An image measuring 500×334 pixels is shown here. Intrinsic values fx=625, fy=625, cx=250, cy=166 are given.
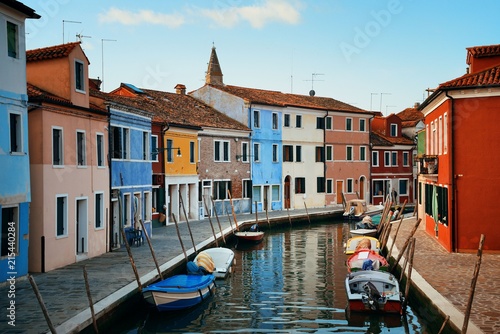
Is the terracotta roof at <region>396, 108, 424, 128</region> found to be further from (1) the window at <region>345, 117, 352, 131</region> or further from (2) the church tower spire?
(2) the church tower spire

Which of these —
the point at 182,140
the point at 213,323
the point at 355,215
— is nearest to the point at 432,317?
the point at 213,323

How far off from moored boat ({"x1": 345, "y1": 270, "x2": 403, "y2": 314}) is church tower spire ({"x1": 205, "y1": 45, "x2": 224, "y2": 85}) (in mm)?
38611

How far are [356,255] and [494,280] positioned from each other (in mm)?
6559

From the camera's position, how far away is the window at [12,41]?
53.8 feet

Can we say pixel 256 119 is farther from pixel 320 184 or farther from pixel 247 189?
pixel 320 184

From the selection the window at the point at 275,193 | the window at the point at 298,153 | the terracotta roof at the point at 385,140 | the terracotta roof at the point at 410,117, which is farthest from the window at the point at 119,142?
the terracotta roof at the point at 410,117

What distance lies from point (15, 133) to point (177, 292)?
6160mm

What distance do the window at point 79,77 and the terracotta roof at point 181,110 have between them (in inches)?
441

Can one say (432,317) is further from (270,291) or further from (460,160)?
(460,160)

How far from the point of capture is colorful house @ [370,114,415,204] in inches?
2101

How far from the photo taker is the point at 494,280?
16281mm

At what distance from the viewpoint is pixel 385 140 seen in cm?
5422

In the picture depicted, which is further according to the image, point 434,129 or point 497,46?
point 434,129

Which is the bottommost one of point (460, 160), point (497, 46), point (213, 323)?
point (213, 323)
